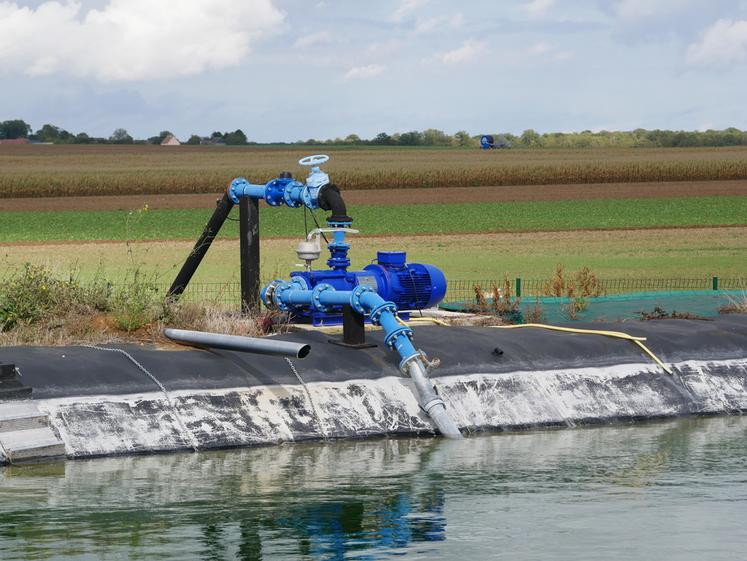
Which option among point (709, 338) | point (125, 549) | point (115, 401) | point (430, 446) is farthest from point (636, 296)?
point (125, 549)

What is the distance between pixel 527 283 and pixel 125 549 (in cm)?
2170

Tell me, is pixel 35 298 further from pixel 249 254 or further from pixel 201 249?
pixel 249 254

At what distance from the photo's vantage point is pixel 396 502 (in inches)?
565

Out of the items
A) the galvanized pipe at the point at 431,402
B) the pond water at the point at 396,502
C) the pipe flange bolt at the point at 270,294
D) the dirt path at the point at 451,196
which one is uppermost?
the dirt path at the point at 451,196

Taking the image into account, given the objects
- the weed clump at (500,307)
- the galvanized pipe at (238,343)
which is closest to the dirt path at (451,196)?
the weed clump at (500,307)

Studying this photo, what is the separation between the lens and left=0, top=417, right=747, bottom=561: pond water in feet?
40.9

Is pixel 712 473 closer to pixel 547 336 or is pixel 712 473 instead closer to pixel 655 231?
pixel 547 336

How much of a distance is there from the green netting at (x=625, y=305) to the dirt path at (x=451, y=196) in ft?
125

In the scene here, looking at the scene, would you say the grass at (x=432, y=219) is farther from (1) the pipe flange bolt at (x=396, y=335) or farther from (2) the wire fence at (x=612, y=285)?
(1) the pipe flange bolt at (x=396, y=335)

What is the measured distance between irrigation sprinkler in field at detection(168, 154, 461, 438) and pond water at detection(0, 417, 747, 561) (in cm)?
135

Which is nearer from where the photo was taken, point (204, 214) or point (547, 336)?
point (547, 336)

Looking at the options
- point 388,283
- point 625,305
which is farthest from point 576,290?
point 388,283

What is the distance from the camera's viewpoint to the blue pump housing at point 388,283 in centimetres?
2014

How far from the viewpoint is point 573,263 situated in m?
38.8
